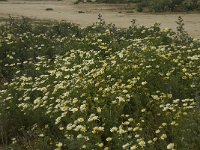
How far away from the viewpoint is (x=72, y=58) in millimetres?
9516

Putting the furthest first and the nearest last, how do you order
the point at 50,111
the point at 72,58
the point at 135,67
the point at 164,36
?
the point at 164,36
the point at 72,58
the point at 135,67
the point at 50,111

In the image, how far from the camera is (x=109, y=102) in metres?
6.89

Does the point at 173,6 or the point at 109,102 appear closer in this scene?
the point at 109,102

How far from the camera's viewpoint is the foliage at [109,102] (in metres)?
5.77

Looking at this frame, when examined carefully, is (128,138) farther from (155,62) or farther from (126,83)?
(155,62)

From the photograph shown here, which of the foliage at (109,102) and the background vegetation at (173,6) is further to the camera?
the background vegetation at (173,6)

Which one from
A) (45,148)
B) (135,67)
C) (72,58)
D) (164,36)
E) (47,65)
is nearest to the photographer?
(45,148)

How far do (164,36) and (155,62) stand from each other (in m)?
3.38

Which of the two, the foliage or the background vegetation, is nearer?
the foliage

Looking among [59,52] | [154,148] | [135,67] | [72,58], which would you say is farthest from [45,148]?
[59,52]

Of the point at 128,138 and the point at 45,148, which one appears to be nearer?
the point at 128,138

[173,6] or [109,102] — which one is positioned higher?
[109,102]

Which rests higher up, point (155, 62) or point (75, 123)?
point (155, 62)

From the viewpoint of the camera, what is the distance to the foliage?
577cm
